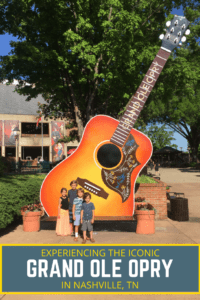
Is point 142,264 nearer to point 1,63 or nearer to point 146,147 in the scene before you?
point 146,147

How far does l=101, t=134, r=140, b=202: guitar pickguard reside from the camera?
722 cm

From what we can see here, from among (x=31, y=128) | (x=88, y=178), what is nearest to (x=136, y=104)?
(x=88, y=178)

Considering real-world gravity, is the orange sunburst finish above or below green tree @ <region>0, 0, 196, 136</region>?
below

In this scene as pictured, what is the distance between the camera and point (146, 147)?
24.5 ft

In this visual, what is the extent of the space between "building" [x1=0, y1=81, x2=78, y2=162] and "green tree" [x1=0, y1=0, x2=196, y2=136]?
37927mm

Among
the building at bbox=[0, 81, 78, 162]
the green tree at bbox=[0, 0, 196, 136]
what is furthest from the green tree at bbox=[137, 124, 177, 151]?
the green tree at bbox=[0, 0, 196, 136]

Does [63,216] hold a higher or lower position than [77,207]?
lower

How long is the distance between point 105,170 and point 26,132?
49554 millimetres

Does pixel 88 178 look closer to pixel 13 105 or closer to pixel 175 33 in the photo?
pixel 175 33

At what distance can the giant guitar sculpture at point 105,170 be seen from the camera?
7234 mm

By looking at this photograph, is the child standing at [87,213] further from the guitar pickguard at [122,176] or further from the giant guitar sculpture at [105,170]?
the guitar pickguard at [122,176]

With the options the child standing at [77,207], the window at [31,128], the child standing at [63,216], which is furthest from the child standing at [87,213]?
the window at [31,128]

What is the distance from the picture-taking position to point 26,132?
179 feet

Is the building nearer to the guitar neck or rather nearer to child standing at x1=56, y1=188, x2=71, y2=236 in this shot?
the guitar neck
